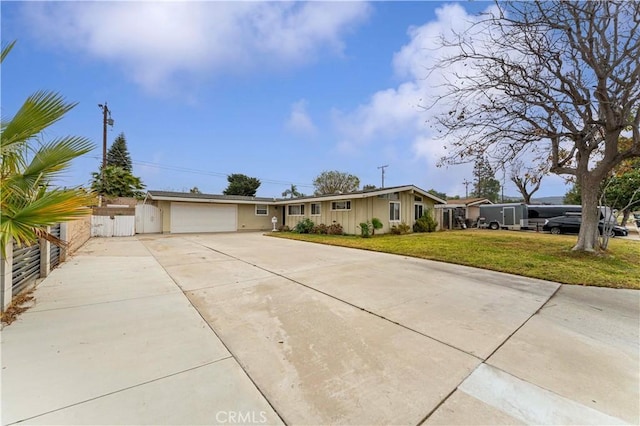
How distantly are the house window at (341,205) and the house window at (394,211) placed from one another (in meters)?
2.40

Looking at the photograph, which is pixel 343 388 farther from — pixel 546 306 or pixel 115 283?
pixel 115 283

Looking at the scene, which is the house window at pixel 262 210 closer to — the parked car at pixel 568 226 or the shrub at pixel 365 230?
the shrub at pixel 365 230

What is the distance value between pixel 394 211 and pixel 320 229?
14.9 ft

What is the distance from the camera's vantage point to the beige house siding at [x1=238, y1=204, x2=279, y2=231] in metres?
19.9

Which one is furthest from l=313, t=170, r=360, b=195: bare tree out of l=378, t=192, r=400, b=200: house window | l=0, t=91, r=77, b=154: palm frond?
l=0, t=91, r=77, b=154: palm frond

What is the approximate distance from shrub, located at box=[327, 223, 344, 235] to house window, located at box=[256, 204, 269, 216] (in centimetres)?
754

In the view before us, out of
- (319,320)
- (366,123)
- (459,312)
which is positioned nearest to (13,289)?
(319,320)

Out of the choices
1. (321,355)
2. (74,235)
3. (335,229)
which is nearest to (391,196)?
(335,229)

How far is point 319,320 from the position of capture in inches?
129

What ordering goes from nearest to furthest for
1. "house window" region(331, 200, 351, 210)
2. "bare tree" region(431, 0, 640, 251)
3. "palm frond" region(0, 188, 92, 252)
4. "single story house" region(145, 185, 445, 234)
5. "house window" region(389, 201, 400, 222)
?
"palm frond" region(0, 188, 92, 252) → "bare tree" region(431, 0, 640, 251) → "single story house" region(145, 185, 445, 234) → "house window" region(389, 201, 400, 222) → "house window" region(331, 200, 351, 210)

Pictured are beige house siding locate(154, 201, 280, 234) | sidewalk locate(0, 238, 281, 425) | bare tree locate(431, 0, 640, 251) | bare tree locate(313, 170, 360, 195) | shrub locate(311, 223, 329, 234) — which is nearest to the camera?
sidewalk locate(0, 238, 281, 425)

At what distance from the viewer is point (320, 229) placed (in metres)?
16.0

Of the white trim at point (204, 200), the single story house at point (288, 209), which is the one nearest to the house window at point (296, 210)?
the single story house at point (288, 209)

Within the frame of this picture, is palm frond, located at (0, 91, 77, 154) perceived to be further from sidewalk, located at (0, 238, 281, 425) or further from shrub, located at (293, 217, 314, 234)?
shrub, located at (293, 217, 314, 234)
